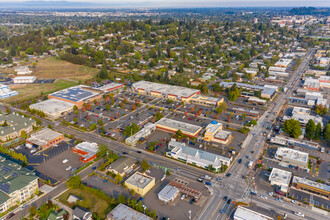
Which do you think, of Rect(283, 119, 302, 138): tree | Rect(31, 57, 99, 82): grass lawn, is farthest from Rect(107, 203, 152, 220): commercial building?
Rect(31, 57, 99, 82): grass lawn

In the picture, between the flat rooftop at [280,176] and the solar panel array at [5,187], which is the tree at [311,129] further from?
the solar panel array at [5,187]

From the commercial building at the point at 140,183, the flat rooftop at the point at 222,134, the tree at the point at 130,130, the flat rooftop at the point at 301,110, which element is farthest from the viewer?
the flat rooftop at the point at 301,110

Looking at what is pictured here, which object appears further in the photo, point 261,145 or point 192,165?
point 261,145

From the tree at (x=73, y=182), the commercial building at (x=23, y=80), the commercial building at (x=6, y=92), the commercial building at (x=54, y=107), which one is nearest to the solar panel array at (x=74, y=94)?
the commercial building at (x=54, y=107)

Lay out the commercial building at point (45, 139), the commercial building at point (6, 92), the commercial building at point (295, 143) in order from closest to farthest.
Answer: the commercial building at point (45, 139) → the commercial building at point (295, 143) → the commercial building at point (6, 92)

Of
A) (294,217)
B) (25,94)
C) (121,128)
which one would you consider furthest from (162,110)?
(25,94)

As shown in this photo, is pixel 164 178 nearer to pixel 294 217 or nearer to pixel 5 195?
pixel 294 217
